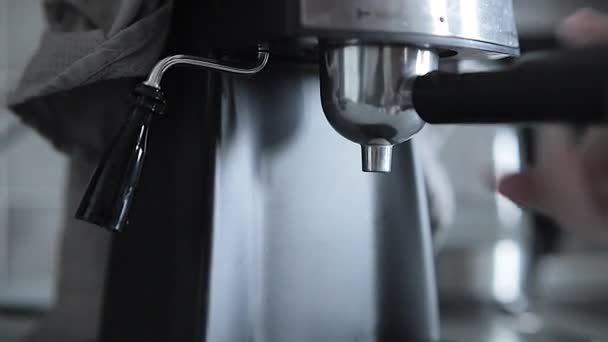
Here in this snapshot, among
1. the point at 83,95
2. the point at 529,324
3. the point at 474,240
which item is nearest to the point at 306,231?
the point at 83,95

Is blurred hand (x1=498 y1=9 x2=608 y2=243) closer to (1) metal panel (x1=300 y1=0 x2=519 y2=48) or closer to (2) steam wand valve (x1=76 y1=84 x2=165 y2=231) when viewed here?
(1) metal panel (x1=300 y1=0 x2=519 y2=48)

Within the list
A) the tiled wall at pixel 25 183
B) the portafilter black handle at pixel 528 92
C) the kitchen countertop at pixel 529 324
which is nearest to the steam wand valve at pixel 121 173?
the portafilter black handle at pixel 528 92

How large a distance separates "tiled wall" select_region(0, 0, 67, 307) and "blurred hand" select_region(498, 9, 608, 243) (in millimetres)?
583

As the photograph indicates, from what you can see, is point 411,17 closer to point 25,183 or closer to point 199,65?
point 199,65

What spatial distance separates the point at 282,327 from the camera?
33 centimetres

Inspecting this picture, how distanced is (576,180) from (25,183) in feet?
2.11

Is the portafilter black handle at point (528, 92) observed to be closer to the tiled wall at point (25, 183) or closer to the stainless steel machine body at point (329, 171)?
the stainless steel machine body at point (329, 171)

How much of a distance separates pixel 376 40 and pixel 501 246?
454 millimetres

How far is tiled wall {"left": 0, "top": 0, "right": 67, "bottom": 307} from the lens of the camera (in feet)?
2.43

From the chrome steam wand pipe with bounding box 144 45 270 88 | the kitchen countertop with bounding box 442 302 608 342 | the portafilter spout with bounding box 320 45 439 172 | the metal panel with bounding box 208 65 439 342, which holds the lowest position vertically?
the kitchen countertop with bounding box 442 302 608 342

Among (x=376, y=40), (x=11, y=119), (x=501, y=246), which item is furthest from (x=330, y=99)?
(x=11, y=119)

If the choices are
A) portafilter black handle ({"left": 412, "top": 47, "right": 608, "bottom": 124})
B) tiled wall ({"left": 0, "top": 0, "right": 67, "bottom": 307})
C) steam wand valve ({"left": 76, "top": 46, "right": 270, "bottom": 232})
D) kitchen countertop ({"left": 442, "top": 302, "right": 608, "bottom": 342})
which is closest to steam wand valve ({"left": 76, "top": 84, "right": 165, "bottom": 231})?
steam wand valve ({"left": 76, "top": 46, "right": 270, "bottom": 232})

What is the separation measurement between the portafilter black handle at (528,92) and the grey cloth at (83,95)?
0.43 ft

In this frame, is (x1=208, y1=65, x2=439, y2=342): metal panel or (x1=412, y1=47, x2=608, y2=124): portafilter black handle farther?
(x1=208, y1=65, x2=439, y2=342): metal panel
